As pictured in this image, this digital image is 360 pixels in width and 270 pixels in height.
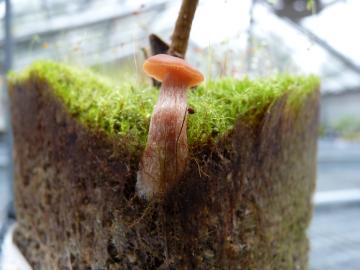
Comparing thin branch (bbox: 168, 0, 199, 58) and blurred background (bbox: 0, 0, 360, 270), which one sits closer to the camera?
thin branch (bbox: 168, 0, 199, 58)

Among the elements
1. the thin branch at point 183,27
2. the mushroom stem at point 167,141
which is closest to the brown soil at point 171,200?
the mushroom stem at point 167,141

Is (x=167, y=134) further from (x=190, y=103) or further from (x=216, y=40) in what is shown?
(x=216, y=40)

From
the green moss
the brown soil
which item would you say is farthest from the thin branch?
the brown soil

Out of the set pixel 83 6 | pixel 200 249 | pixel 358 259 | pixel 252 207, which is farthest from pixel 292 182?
pixel 83 6

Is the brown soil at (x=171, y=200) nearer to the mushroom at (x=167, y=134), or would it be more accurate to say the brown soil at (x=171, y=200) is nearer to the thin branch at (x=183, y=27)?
the mushroom at (x=167, y=134)

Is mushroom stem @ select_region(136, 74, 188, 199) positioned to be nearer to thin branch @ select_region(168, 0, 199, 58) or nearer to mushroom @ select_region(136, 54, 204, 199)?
mushroom @ select_region(136, 54, 204, 199)

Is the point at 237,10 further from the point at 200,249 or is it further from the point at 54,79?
the point at 200,249
